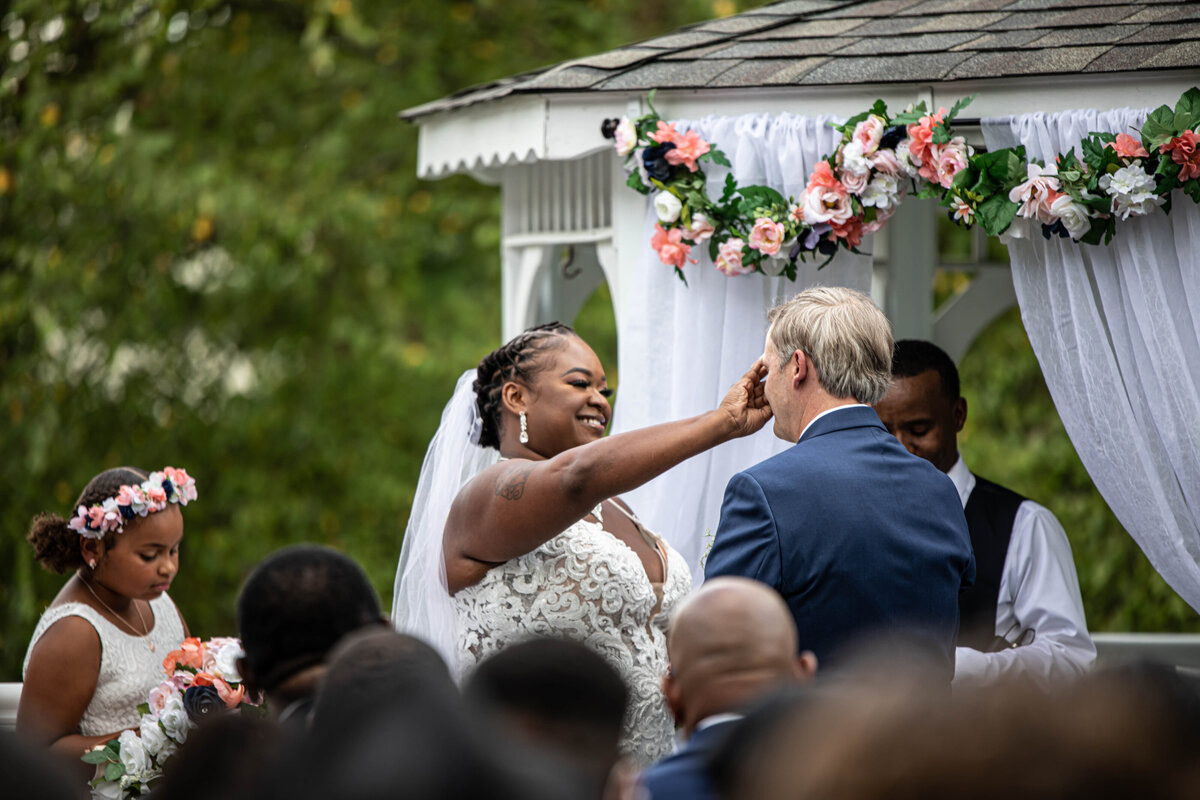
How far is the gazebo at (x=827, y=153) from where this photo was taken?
3.96m

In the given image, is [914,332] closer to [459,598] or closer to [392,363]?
[459,598]

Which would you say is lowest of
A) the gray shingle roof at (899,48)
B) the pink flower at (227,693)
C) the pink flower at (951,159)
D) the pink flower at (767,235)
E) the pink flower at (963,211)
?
the pink flower at (227,693)

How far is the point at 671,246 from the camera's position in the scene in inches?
172

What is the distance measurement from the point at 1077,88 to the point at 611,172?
1612mm

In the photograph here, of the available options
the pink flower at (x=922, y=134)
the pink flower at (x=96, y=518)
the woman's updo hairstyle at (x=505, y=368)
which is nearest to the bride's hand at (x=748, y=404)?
the woman's updo hairstyle at (x=505, y=368)

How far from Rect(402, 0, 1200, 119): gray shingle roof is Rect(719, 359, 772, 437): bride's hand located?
1.36 m

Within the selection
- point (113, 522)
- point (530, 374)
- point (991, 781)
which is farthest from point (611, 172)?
point (991, 781)

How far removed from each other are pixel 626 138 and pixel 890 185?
2.88 ft

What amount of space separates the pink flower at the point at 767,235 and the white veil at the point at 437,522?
1.01m

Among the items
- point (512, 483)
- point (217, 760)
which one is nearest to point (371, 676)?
point (217, 760)

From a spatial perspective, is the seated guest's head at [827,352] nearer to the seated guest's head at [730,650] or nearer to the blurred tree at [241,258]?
the seated guest's head at [730,650]

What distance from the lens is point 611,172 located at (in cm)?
479

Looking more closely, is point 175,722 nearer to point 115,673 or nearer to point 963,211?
point 115,673

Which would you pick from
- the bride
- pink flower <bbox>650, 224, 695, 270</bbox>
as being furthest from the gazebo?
the bride
